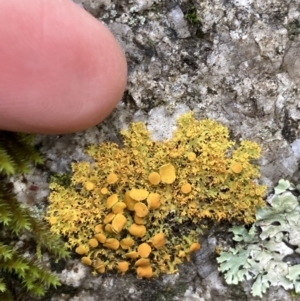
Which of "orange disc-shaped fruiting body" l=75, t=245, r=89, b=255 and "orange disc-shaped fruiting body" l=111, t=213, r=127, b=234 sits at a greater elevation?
"orange disc-shaped fruiting body" l=111, t=213, r=127, b=234

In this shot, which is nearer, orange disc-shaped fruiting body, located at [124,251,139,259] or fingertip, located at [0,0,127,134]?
fingertip, located at [0,0,127,134]

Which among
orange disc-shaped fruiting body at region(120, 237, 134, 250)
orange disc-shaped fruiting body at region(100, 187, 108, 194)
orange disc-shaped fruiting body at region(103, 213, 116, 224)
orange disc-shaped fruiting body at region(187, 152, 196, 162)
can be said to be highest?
orange disc-shaped fruiting body at region(187, 152, 196, 162)

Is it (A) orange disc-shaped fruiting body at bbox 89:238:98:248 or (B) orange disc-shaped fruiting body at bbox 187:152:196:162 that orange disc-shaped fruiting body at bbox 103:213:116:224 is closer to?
(A) orange disc-shaped fruiting body at bbox 89:238:98:248

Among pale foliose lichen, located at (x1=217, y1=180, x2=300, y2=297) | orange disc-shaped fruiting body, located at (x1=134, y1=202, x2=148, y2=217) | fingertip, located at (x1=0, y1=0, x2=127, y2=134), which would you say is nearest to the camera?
fingertip, located at (x1=0, y1=0, x2=127, y2=134)

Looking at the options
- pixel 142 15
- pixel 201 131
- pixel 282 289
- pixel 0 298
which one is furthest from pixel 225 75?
pixel 0 298

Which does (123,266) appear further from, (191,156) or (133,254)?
(191,156)

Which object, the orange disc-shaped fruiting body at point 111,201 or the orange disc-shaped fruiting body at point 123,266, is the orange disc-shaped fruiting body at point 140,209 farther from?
the orange disc-shaped fruiting body at point 123,266

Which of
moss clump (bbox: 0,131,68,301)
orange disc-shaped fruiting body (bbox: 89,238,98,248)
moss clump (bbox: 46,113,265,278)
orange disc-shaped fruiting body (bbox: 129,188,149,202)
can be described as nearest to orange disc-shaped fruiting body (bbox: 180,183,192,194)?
moss clump (bbox: 46,113,265,278)
